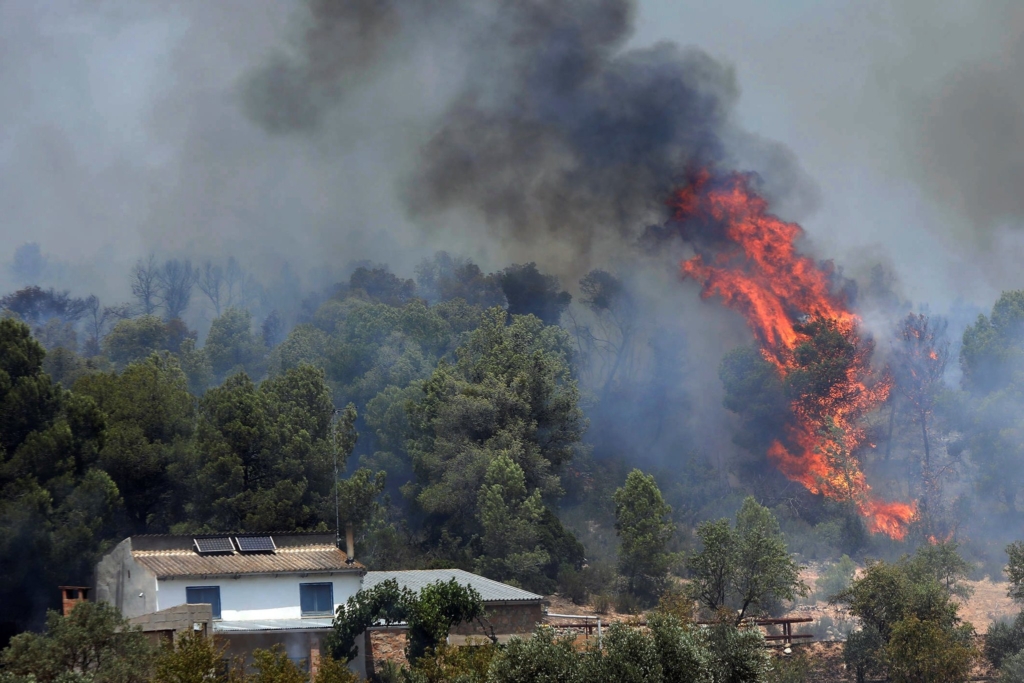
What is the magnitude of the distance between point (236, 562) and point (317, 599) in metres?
3.50

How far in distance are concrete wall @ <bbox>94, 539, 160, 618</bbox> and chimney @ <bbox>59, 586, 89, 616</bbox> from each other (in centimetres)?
70

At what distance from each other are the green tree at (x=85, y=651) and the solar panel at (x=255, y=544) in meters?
17.8

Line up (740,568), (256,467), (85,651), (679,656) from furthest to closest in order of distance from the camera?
(256,467) < (740,568) < (85,651) < (679,656)

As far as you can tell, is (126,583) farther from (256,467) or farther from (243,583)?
(256,467)

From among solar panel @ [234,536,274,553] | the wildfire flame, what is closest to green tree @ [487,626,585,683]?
solar panel @ [234,536,274,553]

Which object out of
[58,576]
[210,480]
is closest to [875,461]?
[210,480]

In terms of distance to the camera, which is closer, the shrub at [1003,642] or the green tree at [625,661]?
the green tree at [625,661]

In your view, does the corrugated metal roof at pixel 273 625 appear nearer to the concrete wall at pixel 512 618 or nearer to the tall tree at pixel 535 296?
the concrete wall at pixel 512 618

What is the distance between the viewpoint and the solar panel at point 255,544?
5203 centimetres

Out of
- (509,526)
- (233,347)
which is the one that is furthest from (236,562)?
(233,347)

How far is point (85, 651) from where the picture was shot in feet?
107

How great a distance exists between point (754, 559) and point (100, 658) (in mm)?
33007

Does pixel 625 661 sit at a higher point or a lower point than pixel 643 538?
lower

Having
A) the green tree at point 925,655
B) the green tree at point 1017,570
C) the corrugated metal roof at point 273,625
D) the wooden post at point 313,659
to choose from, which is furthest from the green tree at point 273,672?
the green tree at point 1017,570
